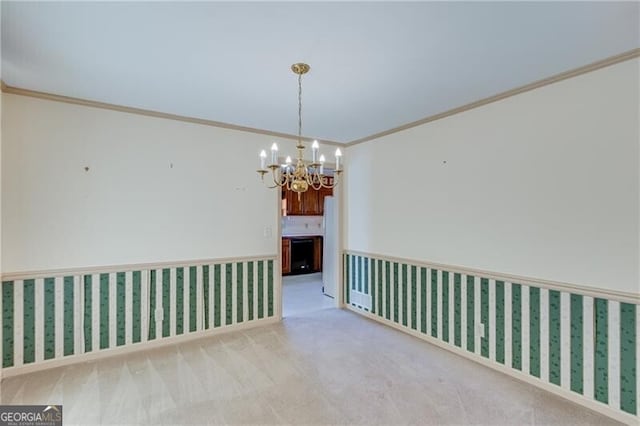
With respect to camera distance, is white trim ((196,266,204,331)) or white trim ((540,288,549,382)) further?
white trim ((196,266,204,331))

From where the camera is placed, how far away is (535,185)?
260 centimetres

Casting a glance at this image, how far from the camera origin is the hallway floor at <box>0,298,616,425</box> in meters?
2.18

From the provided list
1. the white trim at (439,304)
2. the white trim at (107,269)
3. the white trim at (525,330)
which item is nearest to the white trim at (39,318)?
the white trim at (107,269)

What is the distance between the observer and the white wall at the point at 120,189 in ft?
9.16

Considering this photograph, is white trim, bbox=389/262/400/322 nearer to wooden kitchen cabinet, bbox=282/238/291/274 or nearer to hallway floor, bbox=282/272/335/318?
hallway floor, bbox=282/272/335/318

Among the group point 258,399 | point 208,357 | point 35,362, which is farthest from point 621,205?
point 35,362

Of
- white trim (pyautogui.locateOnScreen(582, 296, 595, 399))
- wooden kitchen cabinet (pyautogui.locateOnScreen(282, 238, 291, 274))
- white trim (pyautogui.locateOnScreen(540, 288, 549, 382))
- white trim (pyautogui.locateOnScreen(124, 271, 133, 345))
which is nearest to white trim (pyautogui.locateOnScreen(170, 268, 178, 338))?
white trim (pyautogui.locateOnScreen(124, 271, 133, 345))

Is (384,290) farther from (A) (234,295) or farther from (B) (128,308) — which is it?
(B) (128,308)

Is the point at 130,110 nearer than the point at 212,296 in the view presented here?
Yes

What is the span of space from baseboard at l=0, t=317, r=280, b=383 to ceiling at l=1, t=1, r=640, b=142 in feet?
7.98

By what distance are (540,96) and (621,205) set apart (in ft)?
3.36

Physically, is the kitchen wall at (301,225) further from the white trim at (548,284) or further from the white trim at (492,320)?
the white trim at (492,320)

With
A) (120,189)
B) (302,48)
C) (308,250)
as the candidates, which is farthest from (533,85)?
(308,250)

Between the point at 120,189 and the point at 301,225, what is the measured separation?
494cm
